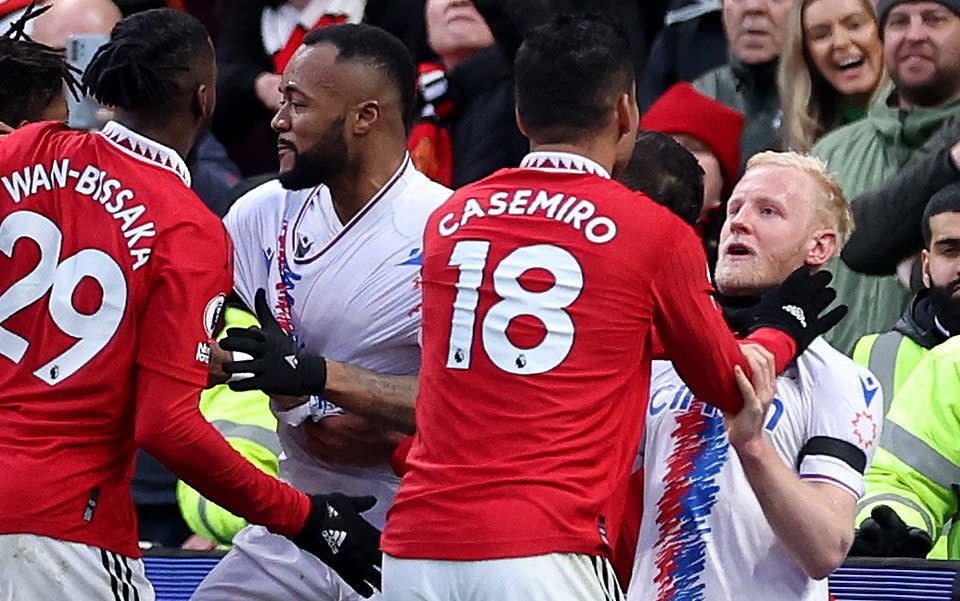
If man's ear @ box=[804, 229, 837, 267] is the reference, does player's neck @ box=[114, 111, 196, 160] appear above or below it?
above

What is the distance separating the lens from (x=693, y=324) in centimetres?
439

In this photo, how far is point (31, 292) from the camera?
15.6 feet

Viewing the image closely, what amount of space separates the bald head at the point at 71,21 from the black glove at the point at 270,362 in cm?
367

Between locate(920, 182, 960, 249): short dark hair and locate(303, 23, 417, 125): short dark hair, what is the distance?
172 centimetres

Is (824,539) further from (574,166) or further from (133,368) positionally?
(133,368)

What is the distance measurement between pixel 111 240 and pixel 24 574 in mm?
774

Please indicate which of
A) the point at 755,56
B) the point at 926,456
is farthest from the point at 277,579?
the point at 755,56

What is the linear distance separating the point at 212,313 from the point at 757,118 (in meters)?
3.44

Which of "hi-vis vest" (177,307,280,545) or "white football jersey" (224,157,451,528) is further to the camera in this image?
"hi-vis vest" (177,307,280,545)

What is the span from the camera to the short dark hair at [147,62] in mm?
4871

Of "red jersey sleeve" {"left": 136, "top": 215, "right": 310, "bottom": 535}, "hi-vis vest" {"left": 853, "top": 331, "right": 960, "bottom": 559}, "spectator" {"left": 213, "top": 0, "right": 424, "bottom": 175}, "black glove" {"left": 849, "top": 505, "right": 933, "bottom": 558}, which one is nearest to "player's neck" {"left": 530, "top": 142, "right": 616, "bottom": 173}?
"red jersey sleeve" {"left": 136, "top": 215, "right": 310, "bottom": 535}

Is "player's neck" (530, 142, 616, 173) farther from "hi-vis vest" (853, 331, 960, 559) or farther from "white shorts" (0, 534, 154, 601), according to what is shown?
"hi-vis vest" (853, 331, 960, 559)

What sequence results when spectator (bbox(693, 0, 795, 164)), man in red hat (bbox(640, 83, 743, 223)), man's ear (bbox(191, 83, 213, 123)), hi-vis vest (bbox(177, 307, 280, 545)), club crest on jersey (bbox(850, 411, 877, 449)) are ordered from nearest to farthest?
club crest on jersey (bbox(850, 411, 877, 449))
man's ear (bbox(191, 83, 213, 123))
hi-vis vest (bbox(177, 307, 280, 545))
man in red hat (bbox(640, 83, 743, 223))
spectator (bbox(693, 0, 795, 164))

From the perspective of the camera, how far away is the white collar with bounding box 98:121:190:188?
4824mm
